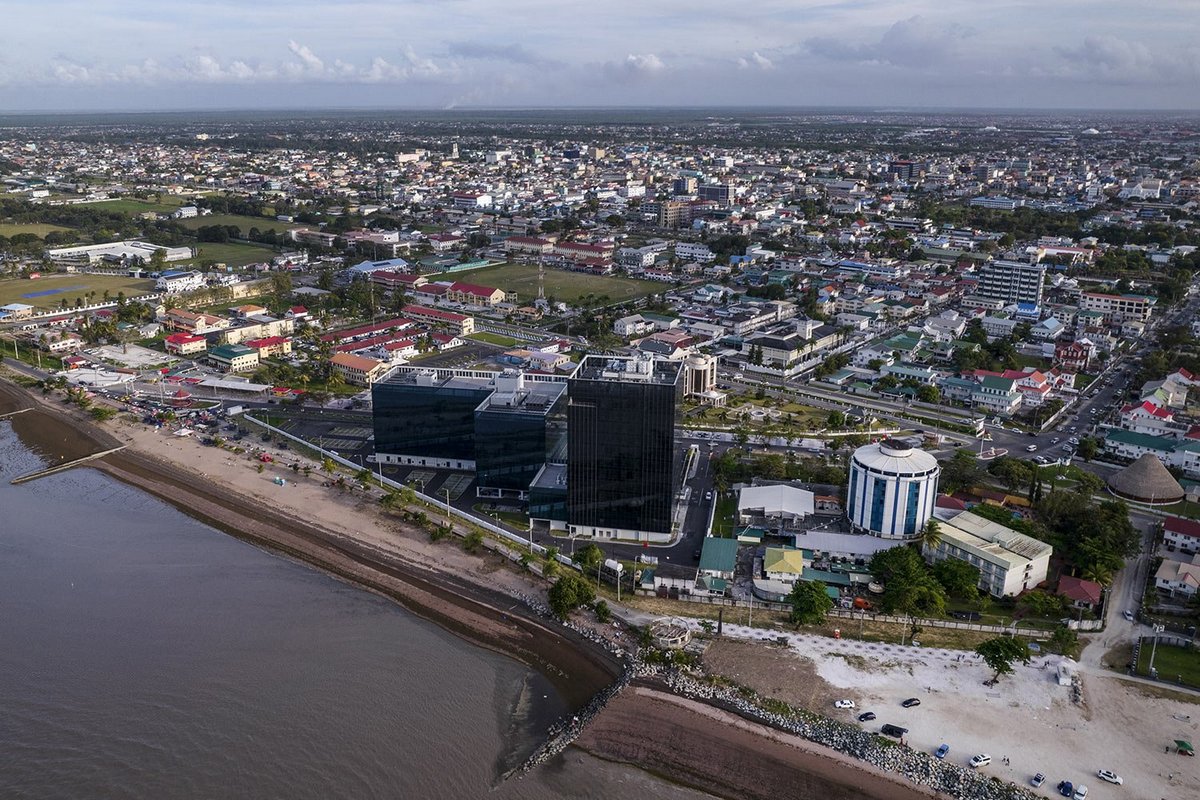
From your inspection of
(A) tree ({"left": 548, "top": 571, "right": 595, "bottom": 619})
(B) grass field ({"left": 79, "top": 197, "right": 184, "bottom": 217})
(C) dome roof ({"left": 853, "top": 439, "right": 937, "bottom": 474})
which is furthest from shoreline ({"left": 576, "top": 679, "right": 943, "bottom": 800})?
(B) grass field ({"left": 79, "top": 197, "right": 184, "bottom": 217})

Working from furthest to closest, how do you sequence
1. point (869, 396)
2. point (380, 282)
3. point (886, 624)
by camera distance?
1. point (380, 282)
2. point (869, 396)
3. point (886, 624)

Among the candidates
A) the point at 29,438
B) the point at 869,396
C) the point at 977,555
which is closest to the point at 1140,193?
the point at 869,396

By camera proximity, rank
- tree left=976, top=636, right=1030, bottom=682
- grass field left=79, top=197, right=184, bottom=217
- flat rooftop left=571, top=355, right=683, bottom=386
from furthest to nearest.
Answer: grass field left=79, top=197, right=184, bottom=217
flat rooftop left=571, top=355, right=683, bottom=386
tree left=976, top=636, right=1030, bottom=682

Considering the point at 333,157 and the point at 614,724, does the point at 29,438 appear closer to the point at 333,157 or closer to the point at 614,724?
the point at 614,724

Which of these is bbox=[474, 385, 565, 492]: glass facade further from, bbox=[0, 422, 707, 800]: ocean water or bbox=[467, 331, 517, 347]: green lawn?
bbox=[467, 331, 517, 347]: green lawn

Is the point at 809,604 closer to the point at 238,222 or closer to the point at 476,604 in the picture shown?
the point at 476,604

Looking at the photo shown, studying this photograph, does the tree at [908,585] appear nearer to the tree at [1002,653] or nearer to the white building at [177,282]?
the tree at [1002,653]
